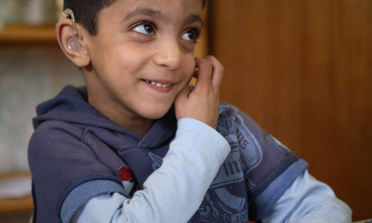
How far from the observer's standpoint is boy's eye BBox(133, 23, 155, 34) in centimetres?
67

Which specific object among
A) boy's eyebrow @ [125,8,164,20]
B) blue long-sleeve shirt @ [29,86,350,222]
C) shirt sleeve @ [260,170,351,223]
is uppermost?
boy's eyebrow @ [125,8,164,20]

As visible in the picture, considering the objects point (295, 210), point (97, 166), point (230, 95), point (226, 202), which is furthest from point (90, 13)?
point (230, 95)

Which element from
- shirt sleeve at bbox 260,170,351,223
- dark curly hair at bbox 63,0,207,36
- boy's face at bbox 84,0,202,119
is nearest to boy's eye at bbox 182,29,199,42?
boy's face at bbox 84,0,202,119

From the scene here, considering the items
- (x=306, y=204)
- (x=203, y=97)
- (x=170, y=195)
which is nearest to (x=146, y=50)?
(x=203, y=97)

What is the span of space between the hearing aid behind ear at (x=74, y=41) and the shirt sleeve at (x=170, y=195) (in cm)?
34

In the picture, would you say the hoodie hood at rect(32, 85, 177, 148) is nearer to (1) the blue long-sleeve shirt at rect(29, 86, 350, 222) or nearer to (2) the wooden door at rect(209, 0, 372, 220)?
(1) the blue long-sleeve shirt at rect(29, 86, 350, 222)

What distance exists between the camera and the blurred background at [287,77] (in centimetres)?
180

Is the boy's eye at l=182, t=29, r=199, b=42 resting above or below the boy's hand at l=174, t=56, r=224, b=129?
above

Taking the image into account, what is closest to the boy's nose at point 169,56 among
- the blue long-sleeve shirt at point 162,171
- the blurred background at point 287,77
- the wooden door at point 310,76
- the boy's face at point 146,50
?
the boy's face at point 146,50

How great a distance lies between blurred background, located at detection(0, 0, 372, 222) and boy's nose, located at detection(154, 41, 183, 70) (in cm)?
102

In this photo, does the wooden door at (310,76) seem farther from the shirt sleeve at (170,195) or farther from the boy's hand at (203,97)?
the shirt sleeve at (170,195)

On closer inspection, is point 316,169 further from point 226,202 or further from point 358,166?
point 226,202

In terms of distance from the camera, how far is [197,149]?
0.59m

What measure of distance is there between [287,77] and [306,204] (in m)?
1.24
